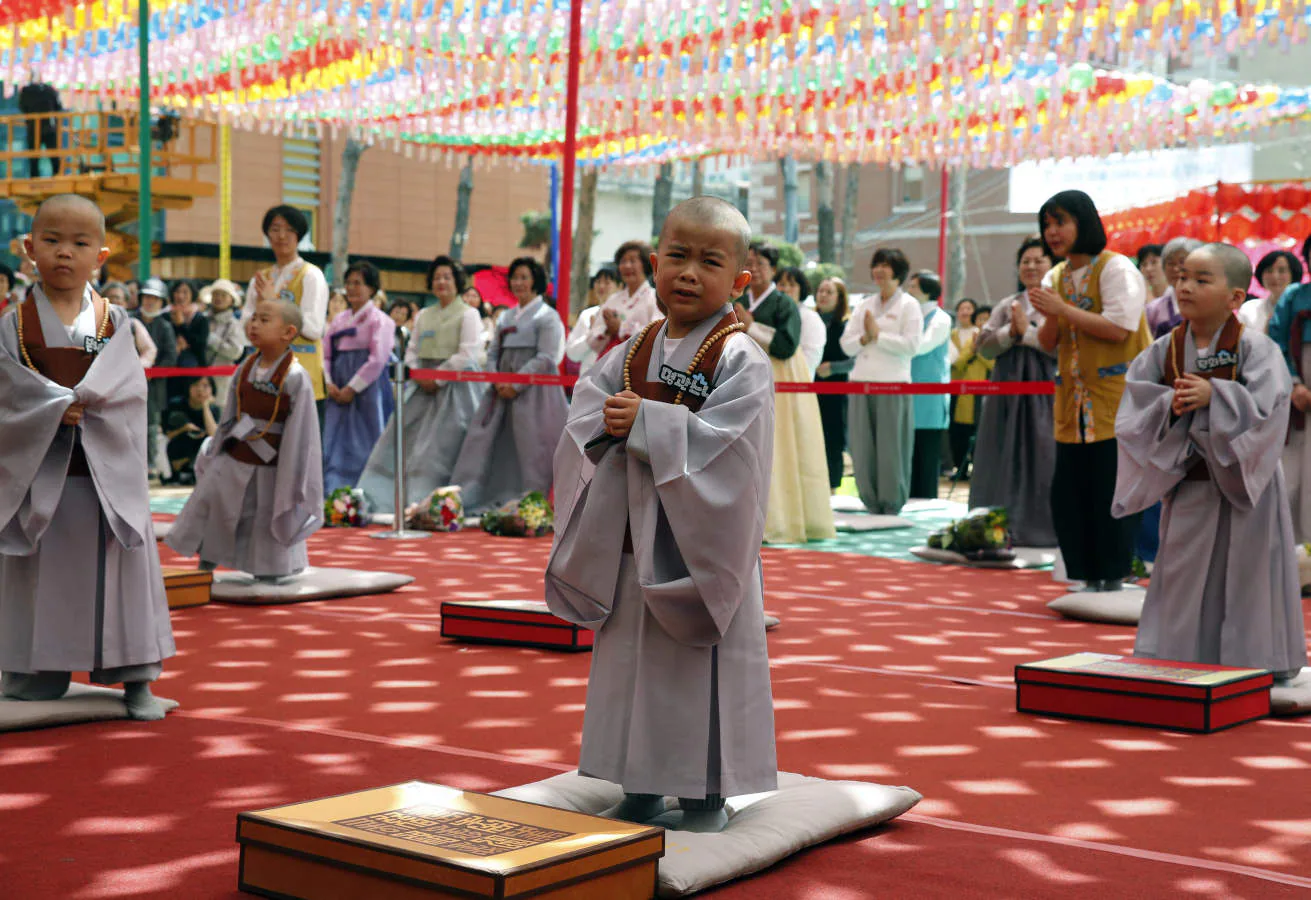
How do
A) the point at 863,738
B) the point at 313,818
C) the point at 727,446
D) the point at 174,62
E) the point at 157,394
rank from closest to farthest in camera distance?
1. the point at 313,818
2. the point at 727,446
3. the point at 863,738
4. the point at 174,62
5. the point at 157,394

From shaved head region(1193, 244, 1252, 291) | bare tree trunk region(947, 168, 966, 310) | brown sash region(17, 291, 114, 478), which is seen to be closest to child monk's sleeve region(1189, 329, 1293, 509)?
shaved head region(1193, 244, 1252, 291)

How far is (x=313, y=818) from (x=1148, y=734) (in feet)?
8.27

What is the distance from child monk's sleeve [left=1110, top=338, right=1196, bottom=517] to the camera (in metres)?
4.98

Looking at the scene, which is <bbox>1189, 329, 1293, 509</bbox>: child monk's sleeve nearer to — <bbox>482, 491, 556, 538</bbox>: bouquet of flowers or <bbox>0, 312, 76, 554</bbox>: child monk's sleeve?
<bbox>0, 312, 76, 554</bbox>: child monk's sleeve

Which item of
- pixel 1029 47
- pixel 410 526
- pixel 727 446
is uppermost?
pixel 1029 47

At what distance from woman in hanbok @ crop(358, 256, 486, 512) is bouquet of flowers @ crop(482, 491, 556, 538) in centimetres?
98

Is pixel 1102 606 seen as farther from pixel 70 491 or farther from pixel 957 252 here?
pixel 957 252

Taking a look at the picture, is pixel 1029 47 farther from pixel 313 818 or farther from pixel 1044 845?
pixel 313 818

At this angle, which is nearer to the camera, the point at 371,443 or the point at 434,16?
the point at 434,16

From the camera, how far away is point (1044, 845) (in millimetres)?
3193

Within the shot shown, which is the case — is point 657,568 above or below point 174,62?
below

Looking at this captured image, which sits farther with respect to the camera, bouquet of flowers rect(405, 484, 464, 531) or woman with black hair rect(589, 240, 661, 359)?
bouquet of flowers rect(405, 484, 464, 531)

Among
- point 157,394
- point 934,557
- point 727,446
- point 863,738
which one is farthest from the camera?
point 157,394

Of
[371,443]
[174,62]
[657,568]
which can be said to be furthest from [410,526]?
[657,568]
